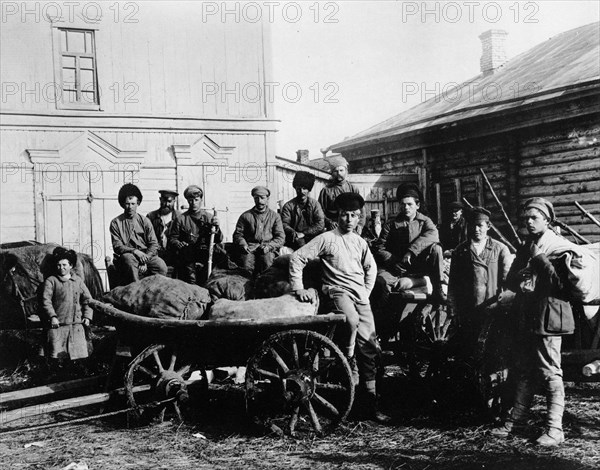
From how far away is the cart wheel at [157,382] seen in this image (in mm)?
5516

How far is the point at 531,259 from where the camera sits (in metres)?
5.09

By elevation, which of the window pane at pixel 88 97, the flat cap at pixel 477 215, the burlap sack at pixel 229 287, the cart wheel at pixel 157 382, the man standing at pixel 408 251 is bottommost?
the cart wheel at pixel 157 382

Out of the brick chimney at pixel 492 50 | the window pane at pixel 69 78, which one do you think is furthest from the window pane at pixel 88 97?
the brick chimney at pixel 492 50

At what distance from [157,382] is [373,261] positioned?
7.69ft

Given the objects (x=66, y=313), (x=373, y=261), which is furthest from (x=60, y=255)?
(x=373, y=261)

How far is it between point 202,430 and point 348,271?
201cm

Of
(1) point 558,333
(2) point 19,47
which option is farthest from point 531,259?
(2) point 19,47

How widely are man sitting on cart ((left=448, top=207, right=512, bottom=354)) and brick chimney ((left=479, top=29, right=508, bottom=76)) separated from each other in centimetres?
1302

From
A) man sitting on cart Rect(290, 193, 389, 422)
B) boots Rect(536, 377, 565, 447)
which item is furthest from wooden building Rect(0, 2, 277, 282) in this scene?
boots Rect(536, 377, 565, 447)

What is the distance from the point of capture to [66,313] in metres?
7.20

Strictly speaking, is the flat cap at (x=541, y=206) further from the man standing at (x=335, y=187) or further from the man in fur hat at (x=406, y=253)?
the man standing at (x=335, y=187)

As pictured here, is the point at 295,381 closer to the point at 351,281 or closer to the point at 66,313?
the point at 351,281

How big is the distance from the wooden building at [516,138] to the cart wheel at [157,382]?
8.13 meters

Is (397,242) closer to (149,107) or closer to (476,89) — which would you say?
(149,107)
